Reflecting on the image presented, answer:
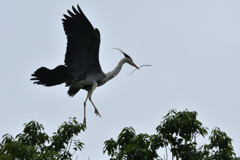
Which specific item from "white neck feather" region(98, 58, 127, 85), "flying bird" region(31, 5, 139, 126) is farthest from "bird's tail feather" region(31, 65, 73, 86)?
"white neck feather" region(98, 58, 127, 85)

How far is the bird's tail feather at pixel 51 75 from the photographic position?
1157cm

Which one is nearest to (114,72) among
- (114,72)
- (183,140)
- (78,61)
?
(114,72)

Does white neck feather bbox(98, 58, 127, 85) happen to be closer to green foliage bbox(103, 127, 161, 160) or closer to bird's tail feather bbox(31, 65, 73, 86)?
bird's tail feather bbox(31, 65, 73, 86)

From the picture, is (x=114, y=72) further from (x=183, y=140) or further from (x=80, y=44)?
(x=183, y=140)

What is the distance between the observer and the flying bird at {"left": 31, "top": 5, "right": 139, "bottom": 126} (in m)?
11.5

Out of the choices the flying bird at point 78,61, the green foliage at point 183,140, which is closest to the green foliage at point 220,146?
the green foliage at point 183,140

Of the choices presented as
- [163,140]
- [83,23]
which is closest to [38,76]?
[83,23]

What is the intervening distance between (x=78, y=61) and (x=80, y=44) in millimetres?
464

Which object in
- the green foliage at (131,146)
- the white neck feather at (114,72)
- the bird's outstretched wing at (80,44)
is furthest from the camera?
the white neck feather at (114,72)

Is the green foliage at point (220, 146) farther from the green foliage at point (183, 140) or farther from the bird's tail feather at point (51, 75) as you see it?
the bird's tail feather at point (51, 75)

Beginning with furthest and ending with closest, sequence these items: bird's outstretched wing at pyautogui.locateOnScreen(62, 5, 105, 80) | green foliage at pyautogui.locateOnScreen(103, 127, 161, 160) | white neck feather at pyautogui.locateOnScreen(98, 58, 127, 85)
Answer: white neck feather at pyautogui.locateOnScreen(98, 58, 127, 85) → bird's outstretched wing at pyautogui.locateOnScreen(62, 5, 105, 80) → green foliage at pyautogui.locateOnScreen(103, 127, 161, 160)

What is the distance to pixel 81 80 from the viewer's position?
12.1m

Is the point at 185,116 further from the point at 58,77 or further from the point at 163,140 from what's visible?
the point at 58,77

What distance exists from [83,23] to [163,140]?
3.72 metres
